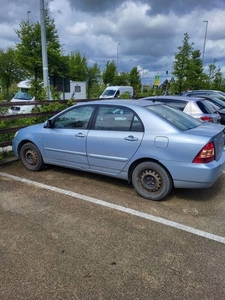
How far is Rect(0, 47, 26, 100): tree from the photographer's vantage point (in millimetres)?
25105

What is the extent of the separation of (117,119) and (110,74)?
106ft

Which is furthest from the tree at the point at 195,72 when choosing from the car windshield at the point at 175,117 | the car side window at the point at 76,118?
the car side window at the point at 76,118

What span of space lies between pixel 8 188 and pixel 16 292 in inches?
96.2

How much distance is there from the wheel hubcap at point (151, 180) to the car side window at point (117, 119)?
71 cm

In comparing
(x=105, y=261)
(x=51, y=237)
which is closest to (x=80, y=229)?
(x=51, y=237)

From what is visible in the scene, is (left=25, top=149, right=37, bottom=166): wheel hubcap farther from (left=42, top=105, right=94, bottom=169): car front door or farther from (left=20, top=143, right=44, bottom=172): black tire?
(left=42, top=105, right=94, bottom=169): car front door

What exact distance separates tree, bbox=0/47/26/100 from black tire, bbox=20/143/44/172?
22.3 metres

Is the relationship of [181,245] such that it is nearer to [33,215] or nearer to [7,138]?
[33,215]

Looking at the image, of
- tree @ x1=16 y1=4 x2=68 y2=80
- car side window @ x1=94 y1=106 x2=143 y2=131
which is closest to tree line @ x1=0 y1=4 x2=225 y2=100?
tree @ x1=16 y1=4 x2=68 y2=80

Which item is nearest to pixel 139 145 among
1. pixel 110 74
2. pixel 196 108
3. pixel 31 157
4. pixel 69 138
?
pixel 69 138

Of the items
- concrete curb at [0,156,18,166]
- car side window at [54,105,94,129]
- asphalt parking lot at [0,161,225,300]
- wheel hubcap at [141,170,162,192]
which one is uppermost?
car side window at [54,105,94,129]

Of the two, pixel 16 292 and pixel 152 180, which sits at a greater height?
pixel 152 180

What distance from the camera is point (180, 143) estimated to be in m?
3.51

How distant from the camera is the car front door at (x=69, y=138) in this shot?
14.4 feet
